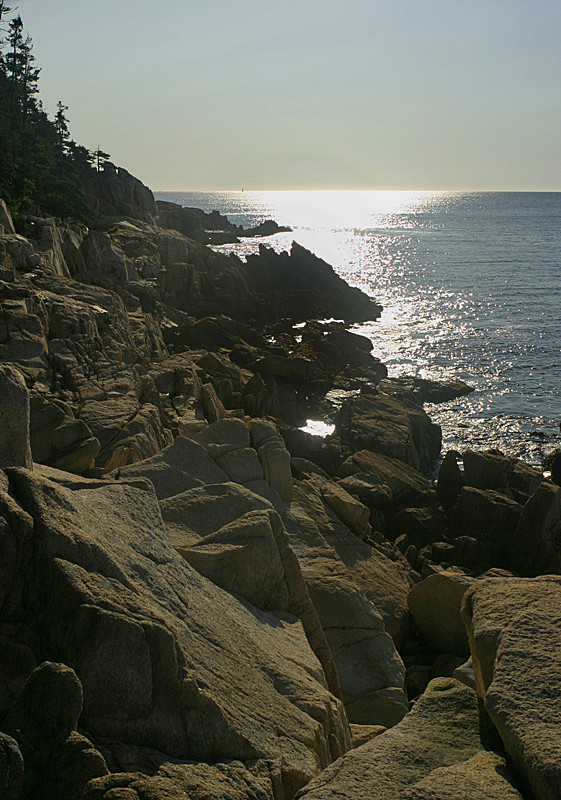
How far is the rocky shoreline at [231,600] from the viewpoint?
18.9ft

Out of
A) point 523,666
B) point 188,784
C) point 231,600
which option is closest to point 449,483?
point 231,600

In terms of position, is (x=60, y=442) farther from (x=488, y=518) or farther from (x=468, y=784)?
(x=488, y=518)

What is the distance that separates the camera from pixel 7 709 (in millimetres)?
5781

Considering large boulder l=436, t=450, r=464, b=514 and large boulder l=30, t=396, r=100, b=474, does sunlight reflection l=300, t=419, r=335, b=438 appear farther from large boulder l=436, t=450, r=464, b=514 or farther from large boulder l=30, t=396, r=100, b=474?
large boulder l=30, t=396, r=100, b=474

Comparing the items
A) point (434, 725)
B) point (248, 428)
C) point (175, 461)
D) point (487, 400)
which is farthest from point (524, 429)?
point (434, 725)

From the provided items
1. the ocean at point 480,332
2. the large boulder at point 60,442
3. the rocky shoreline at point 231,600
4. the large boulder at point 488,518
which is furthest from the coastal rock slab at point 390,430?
the large boulder at point 60,442

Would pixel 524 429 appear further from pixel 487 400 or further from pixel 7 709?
pixel 7 709

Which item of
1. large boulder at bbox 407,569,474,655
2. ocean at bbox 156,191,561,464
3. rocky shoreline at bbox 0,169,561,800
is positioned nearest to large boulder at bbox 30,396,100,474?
rocky shoreline at bbox 0,169,561,800

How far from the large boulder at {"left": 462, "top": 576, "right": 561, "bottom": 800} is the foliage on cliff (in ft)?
119

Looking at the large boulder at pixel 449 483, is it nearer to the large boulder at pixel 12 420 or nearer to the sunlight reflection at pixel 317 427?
the sunlight reflection at pixel 317 427

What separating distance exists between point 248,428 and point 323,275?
200 ft

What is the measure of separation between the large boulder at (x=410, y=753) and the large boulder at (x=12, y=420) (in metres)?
5.28

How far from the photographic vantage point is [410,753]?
6.21 metres

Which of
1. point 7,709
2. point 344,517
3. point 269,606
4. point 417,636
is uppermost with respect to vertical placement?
point 7,709
